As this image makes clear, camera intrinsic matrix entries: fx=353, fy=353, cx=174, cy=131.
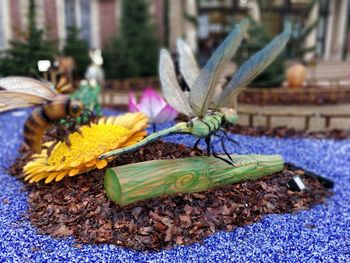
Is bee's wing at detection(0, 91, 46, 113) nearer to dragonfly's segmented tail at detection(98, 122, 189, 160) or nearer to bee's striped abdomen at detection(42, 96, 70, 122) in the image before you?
bee's striped abdomen at detection(42, 96, 70, 122)

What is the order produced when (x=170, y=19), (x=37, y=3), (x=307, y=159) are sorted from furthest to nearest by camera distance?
(x=170, y=19)
(x=37, y=3)
(x=307, y=159)

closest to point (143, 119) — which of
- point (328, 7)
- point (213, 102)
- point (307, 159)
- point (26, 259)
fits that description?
point (213, 102)

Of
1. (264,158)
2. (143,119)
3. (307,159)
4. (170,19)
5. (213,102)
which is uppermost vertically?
(170,19)

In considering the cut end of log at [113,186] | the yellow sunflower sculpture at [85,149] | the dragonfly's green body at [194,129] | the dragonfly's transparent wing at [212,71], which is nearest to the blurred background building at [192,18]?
the yellow sunflower sculpture at [85,149]

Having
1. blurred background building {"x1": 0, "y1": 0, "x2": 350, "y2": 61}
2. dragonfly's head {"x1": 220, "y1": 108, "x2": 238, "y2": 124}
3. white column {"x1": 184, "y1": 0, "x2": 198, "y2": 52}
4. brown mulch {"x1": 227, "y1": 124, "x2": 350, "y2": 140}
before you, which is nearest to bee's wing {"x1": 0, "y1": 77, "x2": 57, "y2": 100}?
dragonfly's head {"x1": 220, "y1": 108, "x2": 238, "y2": 124}

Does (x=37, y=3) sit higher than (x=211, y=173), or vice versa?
(x=37, y=3)

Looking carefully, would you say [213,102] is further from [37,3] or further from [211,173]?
[37,3]

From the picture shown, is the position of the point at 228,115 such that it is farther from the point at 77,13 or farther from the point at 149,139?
the point at 77,13
